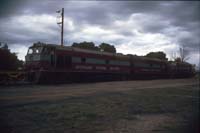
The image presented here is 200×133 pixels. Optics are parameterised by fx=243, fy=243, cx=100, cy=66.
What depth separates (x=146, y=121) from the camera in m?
8.61

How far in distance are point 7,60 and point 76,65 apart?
674cm

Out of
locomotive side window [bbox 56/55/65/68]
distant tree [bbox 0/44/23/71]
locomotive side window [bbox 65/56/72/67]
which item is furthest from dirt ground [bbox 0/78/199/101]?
distant tree [bbox 0/44/23/71]

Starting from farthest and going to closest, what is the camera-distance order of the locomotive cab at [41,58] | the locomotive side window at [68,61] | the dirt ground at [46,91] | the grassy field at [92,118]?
1. the locomotive side window at [68,61]
2. the locomotive cab at [41,58]
3. the dirt ground at [46,91]
4. the grassy field at [92,118]

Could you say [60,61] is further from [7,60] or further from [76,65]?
[7,60]

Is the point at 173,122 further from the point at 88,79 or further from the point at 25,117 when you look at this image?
the point at 88,79

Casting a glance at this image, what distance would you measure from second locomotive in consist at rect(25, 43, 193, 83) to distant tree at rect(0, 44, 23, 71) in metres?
1.78

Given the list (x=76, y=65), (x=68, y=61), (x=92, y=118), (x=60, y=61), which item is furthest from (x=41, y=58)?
(x=92, y=118)

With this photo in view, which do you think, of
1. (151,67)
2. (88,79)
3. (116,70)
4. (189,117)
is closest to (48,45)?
(88,79)

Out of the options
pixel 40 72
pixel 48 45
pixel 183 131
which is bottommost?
pixel 183 131

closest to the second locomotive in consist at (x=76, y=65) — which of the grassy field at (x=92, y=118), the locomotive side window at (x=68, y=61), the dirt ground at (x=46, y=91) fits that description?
the locomotive side window at (x=68, y=61)

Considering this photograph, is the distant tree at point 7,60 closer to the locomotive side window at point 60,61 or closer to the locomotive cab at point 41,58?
the locomotive cab at point 41,58

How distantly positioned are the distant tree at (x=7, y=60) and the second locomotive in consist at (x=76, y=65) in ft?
5.84

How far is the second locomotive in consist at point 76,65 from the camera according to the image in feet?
71.4

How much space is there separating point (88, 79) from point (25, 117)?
1858 cm
